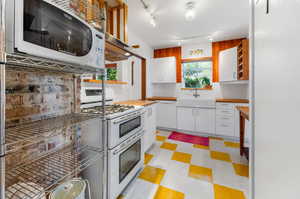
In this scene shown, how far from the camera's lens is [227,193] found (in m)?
1.38

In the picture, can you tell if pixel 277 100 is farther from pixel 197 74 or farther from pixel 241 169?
pixel 197 74

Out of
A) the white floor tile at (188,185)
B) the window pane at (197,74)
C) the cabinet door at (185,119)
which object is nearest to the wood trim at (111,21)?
the white floor tile at (188,185)

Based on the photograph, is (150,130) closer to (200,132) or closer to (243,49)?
(200,132)

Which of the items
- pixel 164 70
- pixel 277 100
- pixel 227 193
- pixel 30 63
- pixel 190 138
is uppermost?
pixel 164 70

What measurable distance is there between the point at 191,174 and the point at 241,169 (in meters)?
0.77

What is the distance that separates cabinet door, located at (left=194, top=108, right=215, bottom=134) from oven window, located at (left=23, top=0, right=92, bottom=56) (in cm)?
293

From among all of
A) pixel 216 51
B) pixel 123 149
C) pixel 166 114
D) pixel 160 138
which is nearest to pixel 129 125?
pixel 123 149

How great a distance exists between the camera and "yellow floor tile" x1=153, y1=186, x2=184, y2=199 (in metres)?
1.32

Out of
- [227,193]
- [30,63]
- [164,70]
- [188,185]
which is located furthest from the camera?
[164,70]

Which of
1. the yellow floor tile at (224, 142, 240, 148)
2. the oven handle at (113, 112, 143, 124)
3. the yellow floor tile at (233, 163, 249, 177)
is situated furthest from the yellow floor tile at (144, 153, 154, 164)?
the yellow floor tile at (224, 142, 240, 148)

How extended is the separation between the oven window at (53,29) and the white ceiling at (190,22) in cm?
151

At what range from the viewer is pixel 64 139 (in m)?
1.15

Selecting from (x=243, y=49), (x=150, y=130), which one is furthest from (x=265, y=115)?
(x=243, y=49)

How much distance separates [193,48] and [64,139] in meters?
3.67
